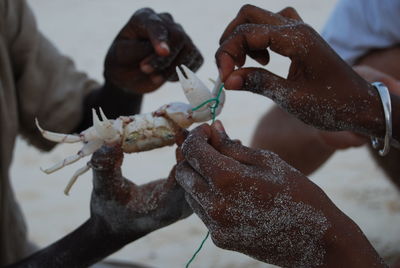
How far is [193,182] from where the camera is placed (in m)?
1.06

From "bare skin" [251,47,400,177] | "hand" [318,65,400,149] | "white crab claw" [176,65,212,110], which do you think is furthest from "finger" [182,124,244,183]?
"bare skin" [251,47,400,177]

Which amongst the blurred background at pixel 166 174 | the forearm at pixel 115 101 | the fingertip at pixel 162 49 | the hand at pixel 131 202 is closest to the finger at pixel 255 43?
the hand at pixel 131 202

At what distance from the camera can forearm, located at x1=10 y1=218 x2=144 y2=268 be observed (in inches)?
52.6

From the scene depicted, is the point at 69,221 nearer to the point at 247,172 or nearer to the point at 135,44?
the point at 135,44

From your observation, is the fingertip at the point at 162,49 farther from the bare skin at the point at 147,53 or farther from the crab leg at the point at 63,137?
the crab leg at the point at 63,137

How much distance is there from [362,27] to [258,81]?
1312 millimetres

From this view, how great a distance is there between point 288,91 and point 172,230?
1890 millimetres

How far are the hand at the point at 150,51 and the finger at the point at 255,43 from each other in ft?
1.23

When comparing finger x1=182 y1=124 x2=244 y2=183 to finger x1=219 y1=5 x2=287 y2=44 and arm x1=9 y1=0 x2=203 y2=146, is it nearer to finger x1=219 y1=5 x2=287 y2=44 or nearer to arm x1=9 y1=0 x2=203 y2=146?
finger x1=219 y1=5 x2=287 y2=44

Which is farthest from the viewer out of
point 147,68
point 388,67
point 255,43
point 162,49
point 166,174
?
point 166,174

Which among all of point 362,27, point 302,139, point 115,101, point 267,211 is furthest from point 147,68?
point 362,27

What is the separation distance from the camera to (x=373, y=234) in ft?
9.19

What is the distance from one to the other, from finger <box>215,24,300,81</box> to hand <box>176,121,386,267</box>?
0.66 feet

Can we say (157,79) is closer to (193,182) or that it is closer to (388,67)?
(193,182)
